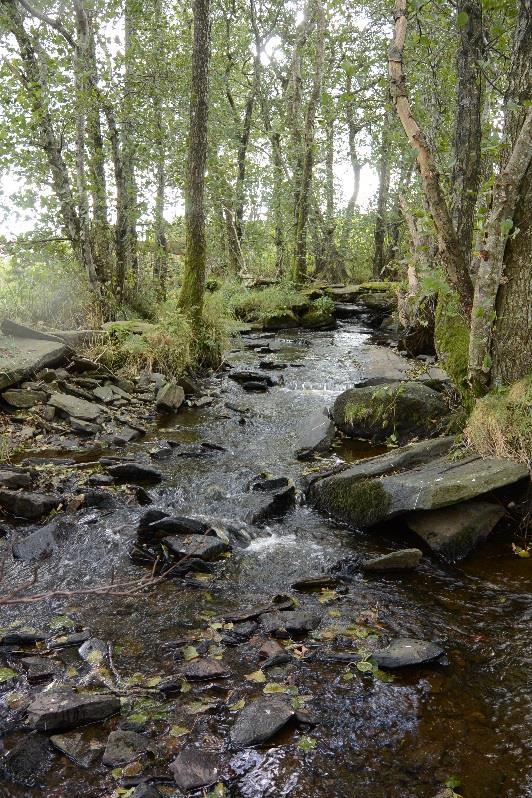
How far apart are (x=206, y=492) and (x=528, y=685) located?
11.9ft

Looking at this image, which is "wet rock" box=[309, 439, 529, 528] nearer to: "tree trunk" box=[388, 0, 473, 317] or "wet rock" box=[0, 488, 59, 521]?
"tree trunk" box=[388, 0, 473, 317]

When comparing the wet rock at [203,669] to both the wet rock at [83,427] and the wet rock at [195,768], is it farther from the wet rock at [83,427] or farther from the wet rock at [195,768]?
the wet rock at [83,427]

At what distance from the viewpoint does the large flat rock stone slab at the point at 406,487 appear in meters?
4.83

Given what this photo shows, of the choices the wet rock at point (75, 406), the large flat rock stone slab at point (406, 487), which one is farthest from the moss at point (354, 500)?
the wet rock at point (75, 406)

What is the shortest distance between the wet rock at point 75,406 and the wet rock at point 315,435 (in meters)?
2.94

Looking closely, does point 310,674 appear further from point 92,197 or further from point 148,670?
point 92,197

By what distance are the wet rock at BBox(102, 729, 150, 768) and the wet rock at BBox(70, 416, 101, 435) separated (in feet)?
17.0

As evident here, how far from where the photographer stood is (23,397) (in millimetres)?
7781

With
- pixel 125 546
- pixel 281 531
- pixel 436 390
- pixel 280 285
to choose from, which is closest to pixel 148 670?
pixel 125 546

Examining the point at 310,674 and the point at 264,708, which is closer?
the point at 264,708

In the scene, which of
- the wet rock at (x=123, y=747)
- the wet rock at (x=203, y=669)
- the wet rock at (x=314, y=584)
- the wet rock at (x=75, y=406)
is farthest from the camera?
the wet rock at (x=75, y=406)

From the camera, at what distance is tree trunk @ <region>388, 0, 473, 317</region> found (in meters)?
5.83

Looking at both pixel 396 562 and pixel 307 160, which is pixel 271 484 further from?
pixel 307 160

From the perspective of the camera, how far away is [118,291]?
13.1 meters
